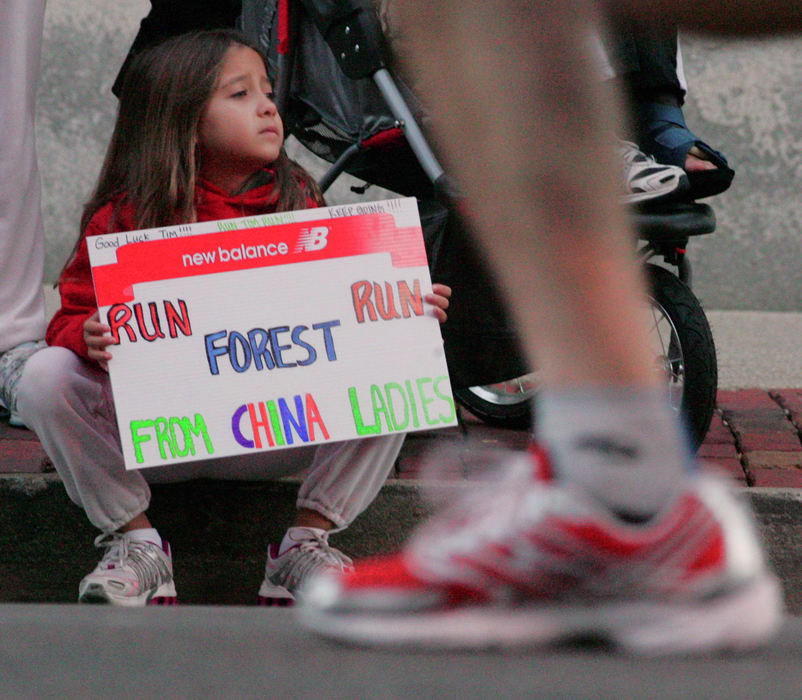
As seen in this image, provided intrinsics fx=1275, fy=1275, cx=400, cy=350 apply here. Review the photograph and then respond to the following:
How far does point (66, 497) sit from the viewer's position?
262 cm

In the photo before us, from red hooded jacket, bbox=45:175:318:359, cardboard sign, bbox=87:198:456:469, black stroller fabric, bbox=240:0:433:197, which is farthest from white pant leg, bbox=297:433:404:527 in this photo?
black stroller fabric, bbox=240:0:433:197

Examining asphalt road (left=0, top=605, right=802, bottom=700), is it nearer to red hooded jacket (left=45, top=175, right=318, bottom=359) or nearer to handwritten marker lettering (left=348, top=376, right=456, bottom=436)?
handwritten marker lettering (left=348, top=376, right=456, bottom=436)

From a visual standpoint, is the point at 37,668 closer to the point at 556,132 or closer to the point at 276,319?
the point at 556,132

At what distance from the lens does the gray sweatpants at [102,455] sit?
2275 millimetres

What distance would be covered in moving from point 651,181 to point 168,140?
98cm

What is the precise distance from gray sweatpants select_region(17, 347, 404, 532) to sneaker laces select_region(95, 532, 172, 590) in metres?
0.05

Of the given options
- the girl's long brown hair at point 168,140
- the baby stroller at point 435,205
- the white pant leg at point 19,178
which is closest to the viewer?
the girl's long brown hair at point 168,140

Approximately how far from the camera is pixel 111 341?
2213mm

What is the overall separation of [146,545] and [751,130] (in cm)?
414

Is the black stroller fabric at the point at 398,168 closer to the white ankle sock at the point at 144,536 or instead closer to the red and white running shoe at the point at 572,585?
the white ankle sock at the point at 144,536

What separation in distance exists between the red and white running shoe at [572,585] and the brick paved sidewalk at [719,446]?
62.4 inches

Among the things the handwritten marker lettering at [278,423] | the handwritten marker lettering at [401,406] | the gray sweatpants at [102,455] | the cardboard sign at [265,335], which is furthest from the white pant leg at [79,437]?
the handwritten marker lettering at [401,406]

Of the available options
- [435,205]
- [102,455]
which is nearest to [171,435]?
[102,455]

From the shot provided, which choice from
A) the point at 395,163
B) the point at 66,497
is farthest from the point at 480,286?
the point at 66,497
